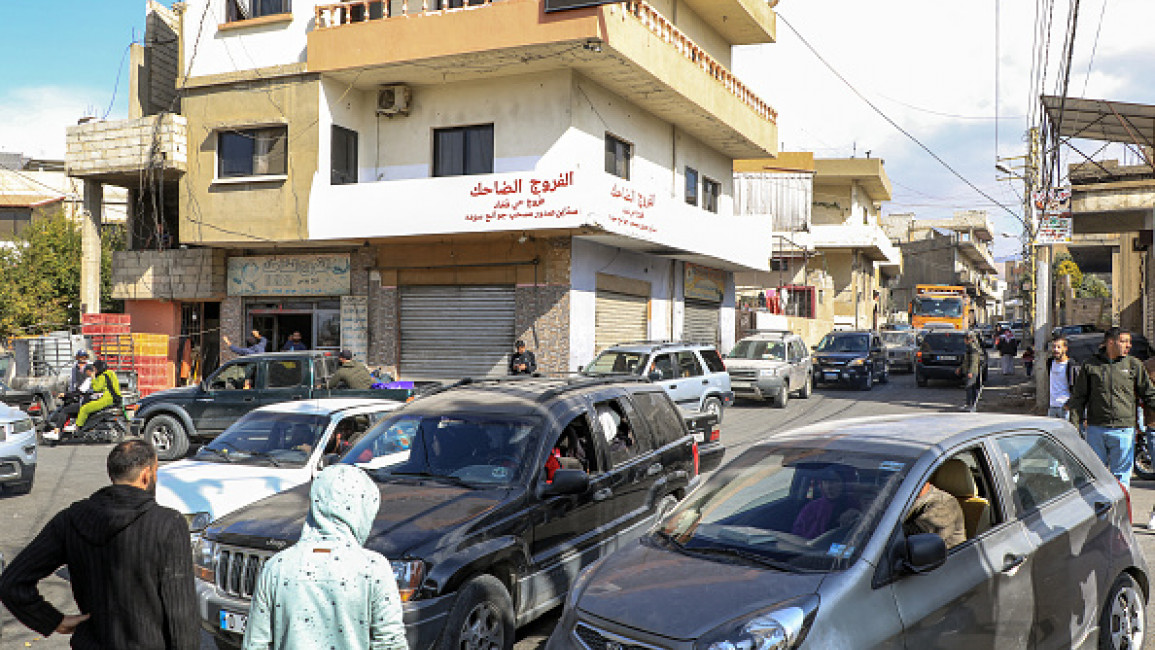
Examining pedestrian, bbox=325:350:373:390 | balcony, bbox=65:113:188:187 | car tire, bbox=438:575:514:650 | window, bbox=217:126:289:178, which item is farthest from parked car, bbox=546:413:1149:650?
balcony, bbox=65:113:188:187

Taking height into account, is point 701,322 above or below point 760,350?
above

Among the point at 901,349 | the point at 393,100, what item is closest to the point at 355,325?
the point at 393,100

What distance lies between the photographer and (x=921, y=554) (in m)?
3.58

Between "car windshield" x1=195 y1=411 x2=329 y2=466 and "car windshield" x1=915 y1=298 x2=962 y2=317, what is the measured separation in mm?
35583

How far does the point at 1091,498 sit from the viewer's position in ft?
15.6

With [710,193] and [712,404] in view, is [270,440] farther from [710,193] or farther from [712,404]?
[710,193]

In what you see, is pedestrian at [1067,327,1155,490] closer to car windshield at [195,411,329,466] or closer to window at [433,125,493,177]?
car windshield at [195,411,329,466]

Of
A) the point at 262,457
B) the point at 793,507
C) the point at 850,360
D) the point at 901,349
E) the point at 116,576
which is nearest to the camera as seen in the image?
the point at 116,576

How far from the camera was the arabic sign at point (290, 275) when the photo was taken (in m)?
21.3

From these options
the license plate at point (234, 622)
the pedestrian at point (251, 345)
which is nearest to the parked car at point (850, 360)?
the pedestrian at point (251, 345)

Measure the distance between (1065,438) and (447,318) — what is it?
54.7ft

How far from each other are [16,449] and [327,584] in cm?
942

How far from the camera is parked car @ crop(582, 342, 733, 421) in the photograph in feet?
49.9

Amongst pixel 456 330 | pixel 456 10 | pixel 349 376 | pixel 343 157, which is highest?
pixel 456 10
